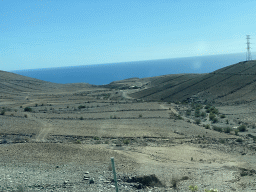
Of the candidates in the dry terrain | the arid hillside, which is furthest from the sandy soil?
A: the arid hillside

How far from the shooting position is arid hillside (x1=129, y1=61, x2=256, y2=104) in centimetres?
5100

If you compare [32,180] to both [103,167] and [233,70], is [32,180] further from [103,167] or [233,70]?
[233,70]

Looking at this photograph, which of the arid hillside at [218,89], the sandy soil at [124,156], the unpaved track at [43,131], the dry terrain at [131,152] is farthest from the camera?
the arid hillside at [218,89]

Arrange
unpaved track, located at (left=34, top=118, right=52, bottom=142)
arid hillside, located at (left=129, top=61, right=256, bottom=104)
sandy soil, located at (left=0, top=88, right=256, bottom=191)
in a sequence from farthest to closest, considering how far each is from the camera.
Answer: arid hillside, located at (left=129, top=61, right=256, bottom=104)
unpaved track, located at (left=34, top=118, right=52, bottom=142)
sandy soil, located at (left=0, top=88, right=256, bottom=191)

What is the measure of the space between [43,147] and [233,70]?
62.2 metres

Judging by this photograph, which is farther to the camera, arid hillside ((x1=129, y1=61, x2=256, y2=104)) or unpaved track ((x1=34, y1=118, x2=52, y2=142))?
arid hillside ((x1=129, y1=61, x2=256, y2=104))

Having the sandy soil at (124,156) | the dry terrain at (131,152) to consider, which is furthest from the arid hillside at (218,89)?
the sandy soil at (124,156)

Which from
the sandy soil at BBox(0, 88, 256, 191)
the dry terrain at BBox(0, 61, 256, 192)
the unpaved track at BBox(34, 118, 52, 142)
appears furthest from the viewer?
the unpaved track at BBox(34, 118, 52, 142)

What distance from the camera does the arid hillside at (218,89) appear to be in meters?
51.0

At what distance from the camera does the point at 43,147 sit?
57.5 feet

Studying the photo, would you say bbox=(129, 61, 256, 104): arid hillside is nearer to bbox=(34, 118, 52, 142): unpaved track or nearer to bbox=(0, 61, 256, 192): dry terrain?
bbox=(0, 61, 256, 192): dry terrain

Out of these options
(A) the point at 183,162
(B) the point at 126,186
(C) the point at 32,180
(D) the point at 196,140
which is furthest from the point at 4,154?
(D) the point at 196,140

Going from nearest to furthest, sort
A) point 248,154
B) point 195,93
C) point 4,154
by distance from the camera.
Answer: point 4,154
point 248,154
point 195,93

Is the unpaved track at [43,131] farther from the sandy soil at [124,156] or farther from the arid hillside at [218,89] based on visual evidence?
the arid hillside at [218,89]
